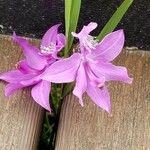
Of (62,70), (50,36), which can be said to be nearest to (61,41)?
(50,36)

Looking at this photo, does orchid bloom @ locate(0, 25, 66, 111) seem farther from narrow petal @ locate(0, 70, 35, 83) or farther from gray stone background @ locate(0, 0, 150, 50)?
gray stone background @ locate(0, 0, 150, 50)

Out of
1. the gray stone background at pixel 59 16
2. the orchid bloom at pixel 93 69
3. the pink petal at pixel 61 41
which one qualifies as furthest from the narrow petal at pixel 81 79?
the gray stone background at pixel 59 16

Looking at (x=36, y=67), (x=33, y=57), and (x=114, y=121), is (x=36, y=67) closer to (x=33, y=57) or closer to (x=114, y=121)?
(x=33, y=57)

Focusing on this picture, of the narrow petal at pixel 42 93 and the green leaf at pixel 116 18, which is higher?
the green leaf at pixel 116 18

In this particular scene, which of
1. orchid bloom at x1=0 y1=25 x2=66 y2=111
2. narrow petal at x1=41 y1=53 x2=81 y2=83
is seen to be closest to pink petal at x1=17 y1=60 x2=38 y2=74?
orchid bloom at x1=0 y1=25 x2=66 y2=111

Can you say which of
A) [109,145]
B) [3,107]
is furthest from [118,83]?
[3,107]

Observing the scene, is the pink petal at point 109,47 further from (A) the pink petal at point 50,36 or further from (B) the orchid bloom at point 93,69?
(A) the pink petal at point 50,36
